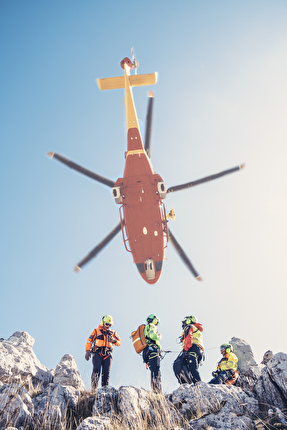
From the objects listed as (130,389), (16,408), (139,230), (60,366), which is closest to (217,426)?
(130,389)

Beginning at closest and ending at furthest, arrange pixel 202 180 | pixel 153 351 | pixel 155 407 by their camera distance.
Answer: pixel 155 407 < pixel 153 351 < pixel 202 180

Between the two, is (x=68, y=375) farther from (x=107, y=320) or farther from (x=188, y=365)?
(x=188, y=365)

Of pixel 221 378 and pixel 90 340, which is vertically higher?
pixel 90 340

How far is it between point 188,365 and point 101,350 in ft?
7.18

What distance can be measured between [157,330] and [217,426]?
3.14m

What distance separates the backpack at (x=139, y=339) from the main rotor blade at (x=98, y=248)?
487 centimetres

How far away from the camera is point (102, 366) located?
7375 millimetres

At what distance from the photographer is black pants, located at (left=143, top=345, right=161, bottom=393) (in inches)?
272

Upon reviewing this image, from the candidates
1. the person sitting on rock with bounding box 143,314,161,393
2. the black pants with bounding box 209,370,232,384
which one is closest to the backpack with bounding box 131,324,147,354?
the person sitting on rock with bounding box 143,314,161,393

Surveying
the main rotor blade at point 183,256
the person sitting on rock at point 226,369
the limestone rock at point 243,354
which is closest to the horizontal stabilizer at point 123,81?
the main rotor blade at point 183,256

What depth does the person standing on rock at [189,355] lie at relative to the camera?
7031 mm

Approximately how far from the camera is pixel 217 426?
478cm

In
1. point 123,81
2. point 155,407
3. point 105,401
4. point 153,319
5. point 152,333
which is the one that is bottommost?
point 155,407

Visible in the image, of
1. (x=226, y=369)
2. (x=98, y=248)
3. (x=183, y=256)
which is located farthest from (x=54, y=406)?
(x=183, y=256)
